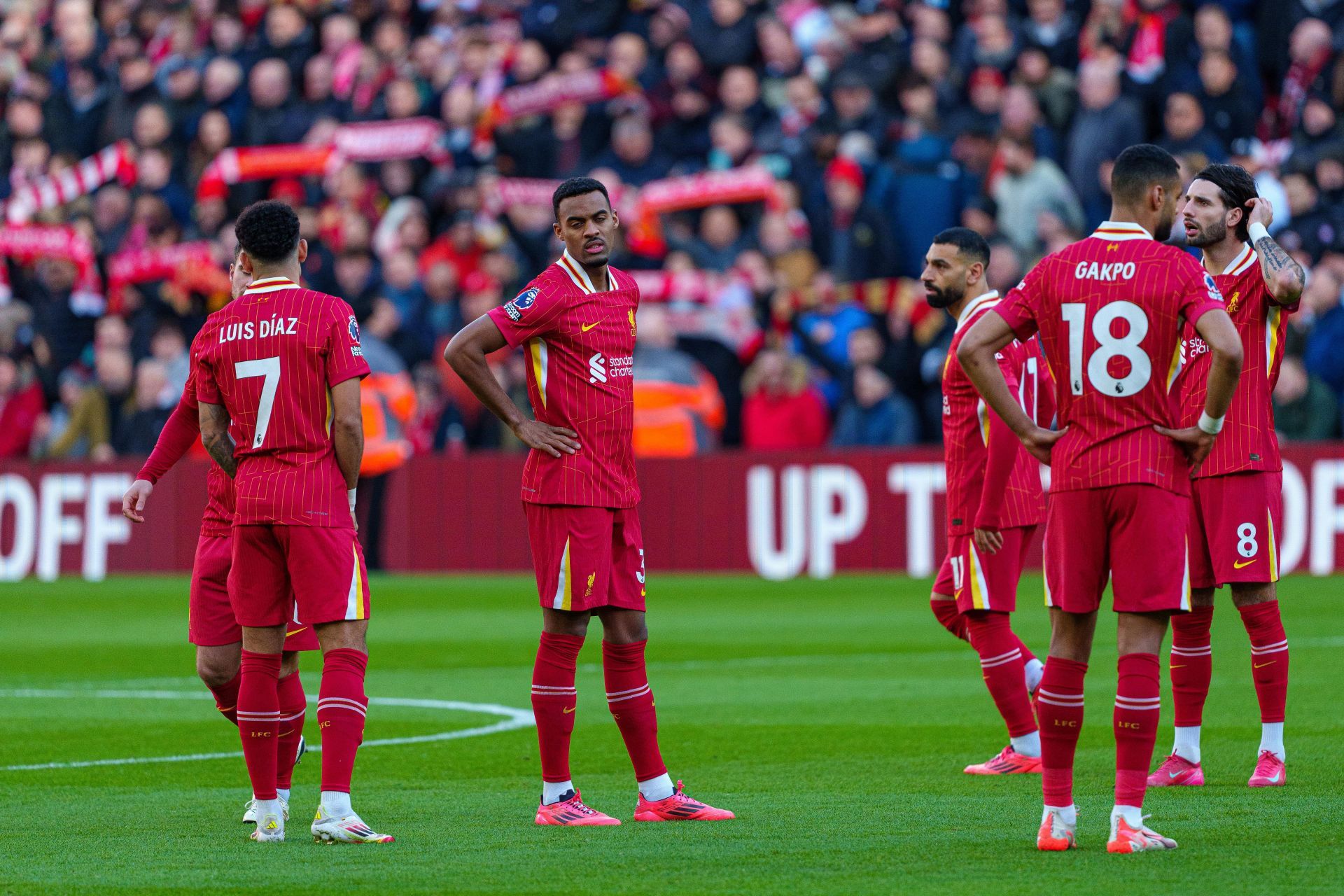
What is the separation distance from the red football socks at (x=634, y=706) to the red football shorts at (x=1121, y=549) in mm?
1686

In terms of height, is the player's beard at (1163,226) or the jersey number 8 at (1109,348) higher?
the player's beard at (1163,226)

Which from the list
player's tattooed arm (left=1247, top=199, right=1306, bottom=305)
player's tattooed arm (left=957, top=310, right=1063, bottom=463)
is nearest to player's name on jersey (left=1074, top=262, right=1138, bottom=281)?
player's tattooed arm (left=957, top=310, right=1063, bottom=463)

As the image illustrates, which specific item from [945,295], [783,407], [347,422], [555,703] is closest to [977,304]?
[945,295]

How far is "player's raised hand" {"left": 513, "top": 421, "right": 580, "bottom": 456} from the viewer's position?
7.41 meters

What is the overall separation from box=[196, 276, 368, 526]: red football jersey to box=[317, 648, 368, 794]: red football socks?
459mm

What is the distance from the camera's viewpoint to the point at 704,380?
786 inches

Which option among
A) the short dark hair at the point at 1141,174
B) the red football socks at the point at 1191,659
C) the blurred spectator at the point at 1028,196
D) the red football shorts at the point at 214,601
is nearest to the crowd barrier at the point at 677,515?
the blurred spectator at the point at 1028,196

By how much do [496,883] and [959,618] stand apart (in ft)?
11.3

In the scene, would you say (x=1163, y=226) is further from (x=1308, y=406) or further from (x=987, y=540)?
(x=1308, y=406)

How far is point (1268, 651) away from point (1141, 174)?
256 centimetres

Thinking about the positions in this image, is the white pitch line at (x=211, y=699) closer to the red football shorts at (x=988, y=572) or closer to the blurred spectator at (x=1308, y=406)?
the red football shorts at (x=988, y=572)

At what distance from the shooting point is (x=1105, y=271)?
642 centimetres

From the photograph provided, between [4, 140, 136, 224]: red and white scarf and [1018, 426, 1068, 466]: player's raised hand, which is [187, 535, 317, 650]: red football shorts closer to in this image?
[1018, 426, 1068, 466]: player's raised hand

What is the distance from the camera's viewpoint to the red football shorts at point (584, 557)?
7363 mm
